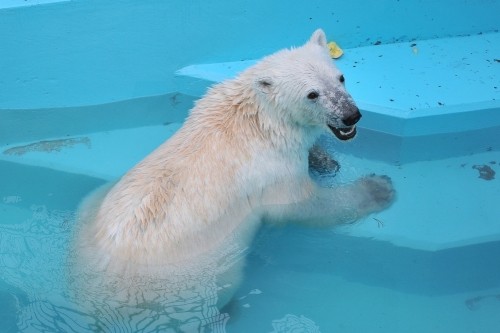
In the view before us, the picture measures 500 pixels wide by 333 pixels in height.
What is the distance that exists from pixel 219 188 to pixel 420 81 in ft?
5.87

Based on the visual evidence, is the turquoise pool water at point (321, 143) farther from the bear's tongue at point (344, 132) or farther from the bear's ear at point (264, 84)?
the bear's ear at point (264, 84)

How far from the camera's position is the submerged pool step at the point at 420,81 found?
154 inches

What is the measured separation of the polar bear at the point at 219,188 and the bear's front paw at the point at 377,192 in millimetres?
439

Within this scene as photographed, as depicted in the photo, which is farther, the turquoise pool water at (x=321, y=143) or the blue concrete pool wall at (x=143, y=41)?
the blue concrete pool wall at (x=143, y=41)

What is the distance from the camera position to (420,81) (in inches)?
162

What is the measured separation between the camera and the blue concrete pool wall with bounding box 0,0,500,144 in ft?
13.1

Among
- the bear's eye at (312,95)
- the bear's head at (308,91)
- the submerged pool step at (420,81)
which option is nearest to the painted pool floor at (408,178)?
the submerged pool step at (420,81)

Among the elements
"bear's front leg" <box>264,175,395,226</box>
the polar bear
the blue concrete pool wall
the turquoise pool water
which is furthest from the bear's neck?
the blue concrete pool wall

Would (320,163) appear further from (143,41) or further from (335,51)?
(143,41)

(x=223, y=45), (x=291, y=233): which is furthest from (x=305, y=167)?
(x=223, y=45)

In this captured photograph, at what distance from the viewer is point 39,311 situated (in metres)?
3.17

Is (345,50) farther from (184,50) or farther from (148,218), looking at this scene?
(148,218)

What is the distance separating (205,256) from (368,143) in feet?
4.83

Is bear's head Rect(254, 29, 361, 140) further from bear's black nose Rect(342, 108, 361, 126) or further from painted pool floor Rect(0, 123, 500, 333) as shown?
painted pool floor Rect(0, 123, 500, 333)
